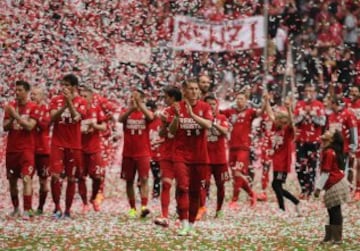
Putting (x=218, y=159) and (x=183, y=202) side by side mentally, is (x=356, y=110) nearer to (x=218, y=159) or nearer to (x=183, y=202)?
(x=218, y=159)

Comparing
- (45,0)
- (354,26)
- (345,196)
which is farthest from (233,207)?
(354,26)

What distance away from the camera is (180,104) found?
13.6m

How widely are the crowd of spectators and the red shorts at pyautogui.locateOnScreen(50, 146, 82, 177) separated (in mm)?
1749

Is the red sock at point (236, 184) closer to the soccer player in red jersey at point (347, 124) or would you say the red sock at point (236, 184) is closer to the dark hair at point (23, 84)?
the soccer player in red jersey at point (347, 124)

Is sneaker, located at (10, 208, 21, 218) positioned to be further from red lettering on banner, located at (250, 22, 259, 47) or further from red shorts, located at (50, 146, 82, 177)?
red lettering on banner, located at (250, 22, 259, 47)

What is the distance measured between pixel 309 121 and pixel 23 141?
632 centimetres

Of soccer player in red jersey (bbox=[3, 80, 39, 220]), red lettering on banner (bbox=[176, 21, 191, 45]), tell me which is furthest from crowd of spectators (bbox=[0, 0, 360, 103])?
soccer player in red jersey (bbox=[3, 80, 39, 220])

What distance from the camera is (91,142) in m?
17.1

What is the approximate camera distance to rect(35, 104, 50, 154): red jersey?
1630 cm

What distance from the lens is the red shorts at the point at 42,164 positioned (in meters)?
16.7

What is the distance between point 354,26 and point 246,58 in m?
3.60

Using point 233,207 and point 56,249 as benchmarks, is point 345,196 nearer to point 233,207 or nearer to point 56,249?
point 56,249

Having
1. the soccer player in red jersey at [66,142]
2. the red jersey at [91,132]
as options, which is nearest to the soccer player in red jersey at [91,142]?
the red jersey at [91,132]

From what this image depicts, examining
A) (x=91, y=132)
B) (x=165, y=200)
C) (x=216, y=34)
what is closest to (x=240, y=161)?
(x=91, y=132)
